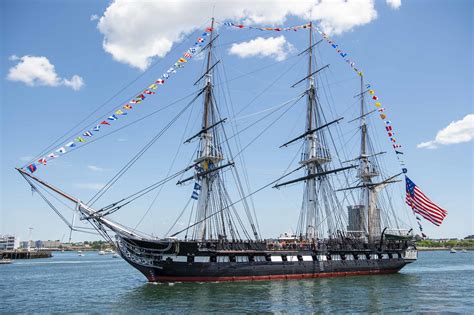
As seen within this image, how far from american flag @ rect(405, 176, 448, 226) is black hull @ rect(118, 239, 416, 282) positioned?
868cm

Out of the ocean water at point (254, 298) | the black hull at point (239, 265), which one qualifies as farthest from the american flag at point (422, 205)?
the black hull at point (239, 265)

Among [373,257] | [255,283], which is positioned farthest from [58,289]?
[373,257]

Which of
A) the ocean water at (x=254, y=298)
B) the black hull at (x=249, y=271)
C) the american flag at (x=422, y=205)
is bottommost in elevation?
the ocean water at (x=254, y=298)

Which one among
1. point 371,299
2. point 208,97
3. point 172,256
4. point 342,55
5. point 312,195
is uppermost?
point 342,55

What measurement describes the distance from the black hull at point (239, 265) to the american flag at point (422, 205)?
8677 mm

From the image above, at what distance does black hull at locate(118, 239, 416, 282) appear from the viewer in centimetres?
3938

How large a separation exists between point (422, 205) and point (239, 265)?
863 inches

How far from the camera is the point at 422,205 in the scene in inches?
1864

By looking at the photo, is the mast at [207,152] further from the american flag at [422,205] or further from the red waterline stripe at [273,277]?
the american flag at [422,205]

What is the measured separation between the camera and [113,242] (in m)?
40.9

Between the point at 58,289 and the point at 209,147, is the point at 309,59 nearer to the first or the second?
the point at 209,147

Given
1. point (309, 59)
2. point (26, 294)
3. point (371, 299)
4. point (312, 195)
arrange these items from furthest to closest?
point (309, 59), point (312, 195), point (26, 294), point (371, 299)

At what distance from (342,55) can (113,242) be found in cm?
3655

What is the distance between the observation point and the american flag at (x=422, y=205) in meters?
45.7
